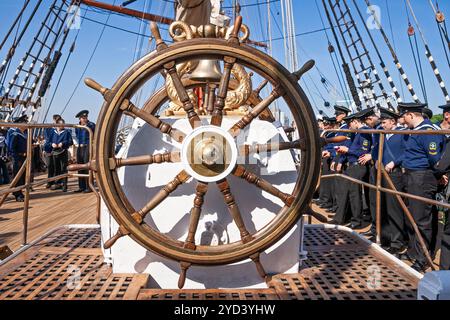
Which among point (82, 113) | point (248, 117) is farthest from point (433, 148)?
point (82, 113)

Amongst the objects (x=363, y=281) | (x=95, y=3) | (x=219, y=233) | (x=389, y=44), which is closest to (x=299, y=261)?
(x=363, y=281)

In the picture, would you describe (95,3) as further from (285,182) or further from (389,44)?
(285,182)

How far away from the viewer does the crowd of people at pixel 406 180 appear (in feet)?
9.97

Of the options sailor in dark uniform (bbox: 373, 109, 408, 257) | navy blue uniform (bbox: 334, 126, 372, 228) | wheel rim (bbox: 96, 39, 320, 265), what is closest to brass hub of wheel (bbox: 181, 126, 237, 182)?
wheel rim (bbox: 96, 39, 320, 265)

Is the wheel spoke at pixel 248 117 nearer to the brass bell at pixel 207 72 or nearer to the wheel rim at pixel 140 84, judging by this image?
the wheel rim at pixel 140 84

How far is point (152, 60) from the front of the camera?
1.50 m

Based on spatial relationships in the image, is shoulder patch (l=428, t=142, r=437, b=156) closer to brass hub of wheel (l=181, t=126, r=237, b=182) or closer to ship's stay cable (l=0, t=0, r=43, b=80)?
brass hub of wheel (l=181, t=126, r=237, b=182)

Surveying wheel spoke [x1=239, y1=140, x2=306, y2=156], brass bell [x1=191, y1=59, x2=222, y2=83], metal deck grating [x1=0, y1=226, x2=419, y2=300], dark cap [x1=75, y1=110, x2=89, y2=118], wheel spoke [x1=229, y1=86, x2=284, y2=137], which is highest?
dark cap [x1=75, y1=110, x2=89, y2=118]

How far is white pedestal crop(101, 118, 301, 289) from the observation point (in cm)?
179

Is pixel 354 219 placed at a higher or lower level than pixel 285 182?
lower

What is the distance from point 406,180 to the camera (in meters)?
3.32

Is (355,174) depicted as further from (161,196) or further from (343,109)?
(161,196)
